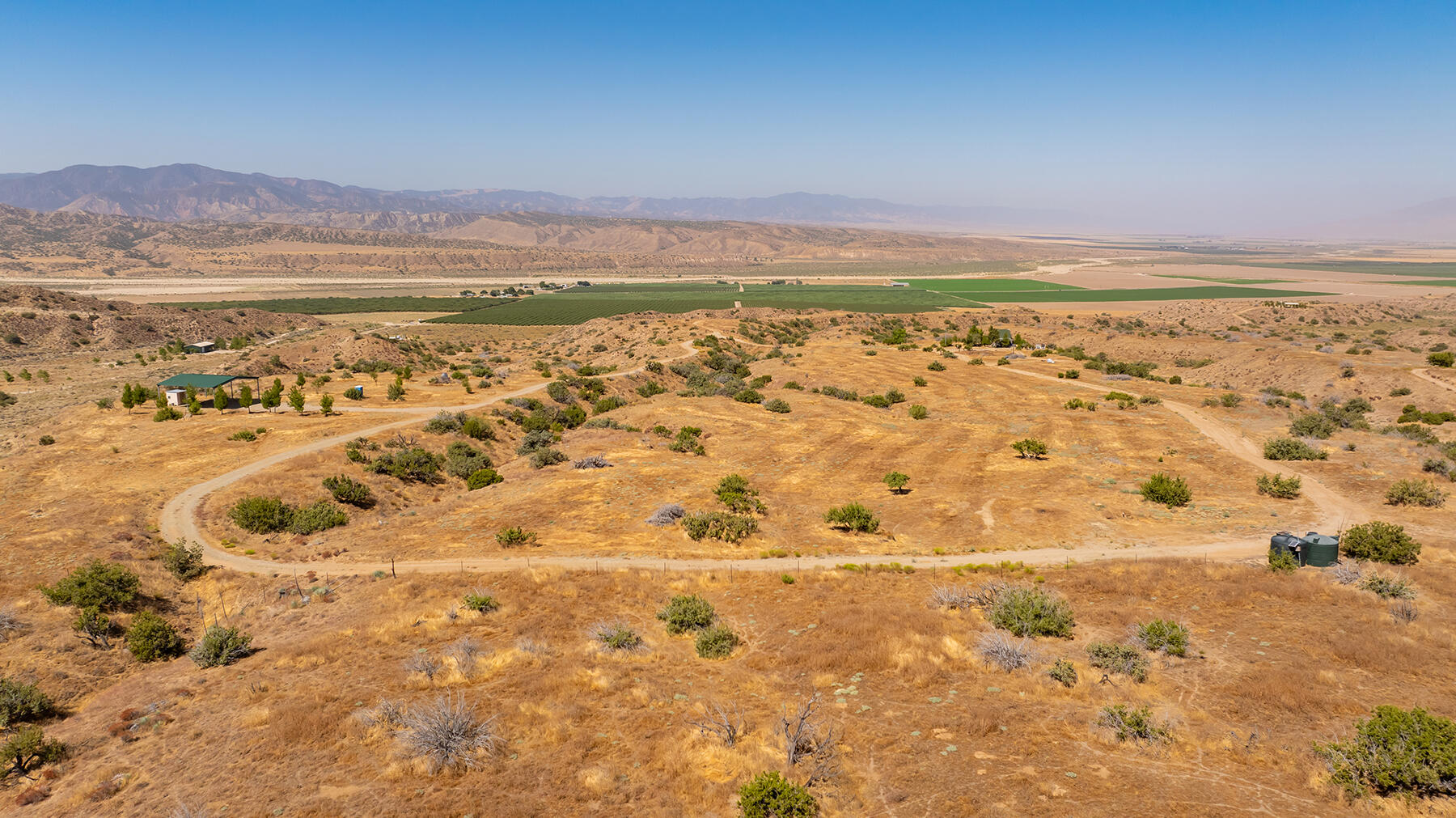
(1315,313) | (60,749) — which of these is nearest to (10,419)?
(60,749)

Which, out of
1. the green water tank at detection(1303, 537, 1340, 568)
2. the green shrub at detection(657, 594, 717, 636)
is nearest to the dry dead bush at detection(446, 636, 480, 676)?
the green shrub at detection(657, 594, 717, 636)

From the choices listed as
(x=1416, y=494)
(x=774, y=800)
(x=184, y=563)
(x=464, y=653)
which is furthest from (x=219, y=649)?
(x=1416, y=494)

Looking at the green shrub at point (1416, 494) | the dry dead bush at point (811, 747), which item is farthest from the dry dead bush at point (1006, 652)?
the green shrub at point (1416, 494)

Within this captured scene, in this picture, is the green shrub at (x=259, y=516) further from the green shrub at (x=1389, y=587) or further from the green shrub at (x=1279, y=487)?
the green shrub at (x=1279, y=487)

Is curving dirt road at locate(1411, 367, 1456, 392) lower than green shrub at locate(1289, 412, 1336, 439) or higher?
higher

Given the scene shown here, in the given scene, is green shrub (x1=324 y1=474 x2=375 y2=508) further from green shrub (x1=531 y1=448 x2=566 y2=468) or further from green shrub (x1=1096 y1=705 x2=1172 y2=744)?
green shrub (x1=1096 y1=705 x2=1172 y2=744)

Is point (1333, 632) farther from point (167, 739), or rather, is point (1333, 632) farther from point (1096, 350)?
point (1096, 350)

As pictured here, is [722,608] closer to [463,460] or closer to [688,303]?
[463,460]

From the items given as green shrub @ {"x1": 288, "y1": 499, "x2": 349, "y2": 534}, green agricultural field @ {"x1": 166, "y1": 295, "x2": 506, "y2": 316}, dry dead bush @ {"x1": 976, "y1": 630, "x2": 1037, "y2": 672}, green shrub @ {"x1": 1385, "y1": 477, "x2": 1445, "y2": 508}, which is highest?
green agricultural field @ {"x1": 166, "y1": 295, "x2": 506, "y2": 316}
